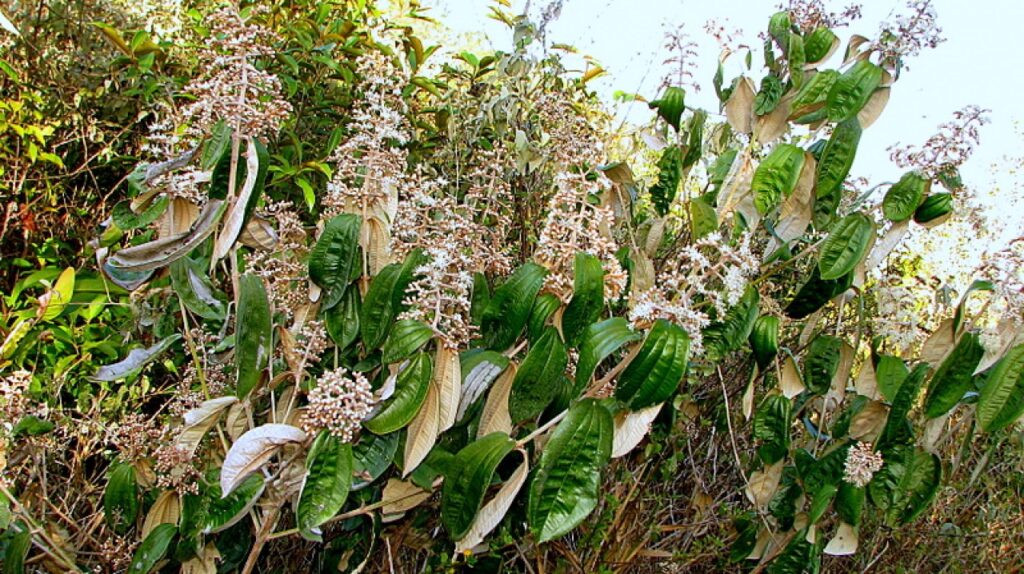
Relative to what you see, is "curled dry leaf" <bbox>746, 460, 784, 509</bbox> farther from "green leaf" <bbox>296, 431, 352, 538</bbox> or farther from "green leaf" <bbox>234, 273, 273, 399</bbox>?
"green leaf" <bbox>234, 273, 273, 399</bbox>

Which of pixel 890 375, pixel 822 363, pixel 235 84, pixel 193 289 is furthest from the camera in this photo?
pixel 822 363

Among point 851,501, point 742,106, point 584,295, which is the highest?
point 742,106

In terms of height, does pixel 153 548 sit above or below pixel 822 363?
below

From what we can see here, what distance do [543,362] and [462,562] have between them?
1.65 feet

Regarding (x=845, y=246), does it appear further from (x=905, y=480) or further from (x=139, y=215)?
(x=139, y=215)

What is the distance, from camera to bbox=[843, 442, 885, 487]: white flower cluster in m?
1.58

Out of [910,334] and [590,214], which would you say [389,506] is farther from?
Answer: [910,334]

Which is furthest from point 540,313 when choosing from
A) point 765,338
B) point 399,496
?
point 765,338

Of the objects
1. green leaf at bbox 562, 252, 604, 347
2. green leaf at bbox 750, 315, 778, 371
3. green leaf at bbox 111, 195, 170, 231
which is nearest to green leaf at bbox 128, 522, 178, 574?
green leaf at bbox 111, 195, 170, 231

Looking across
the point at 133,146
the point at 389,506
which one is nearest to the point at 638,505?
the point at 389,506

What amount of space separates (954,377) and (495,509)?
0.89 metres

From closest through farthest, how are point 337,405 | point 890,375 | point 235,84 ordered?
point 337,405, point 235,84, point 890,375

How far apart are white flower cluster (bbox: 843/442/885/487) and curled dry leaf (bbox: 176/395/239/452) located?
1132 millimetres

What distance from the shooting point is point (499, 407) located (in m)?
1.39
